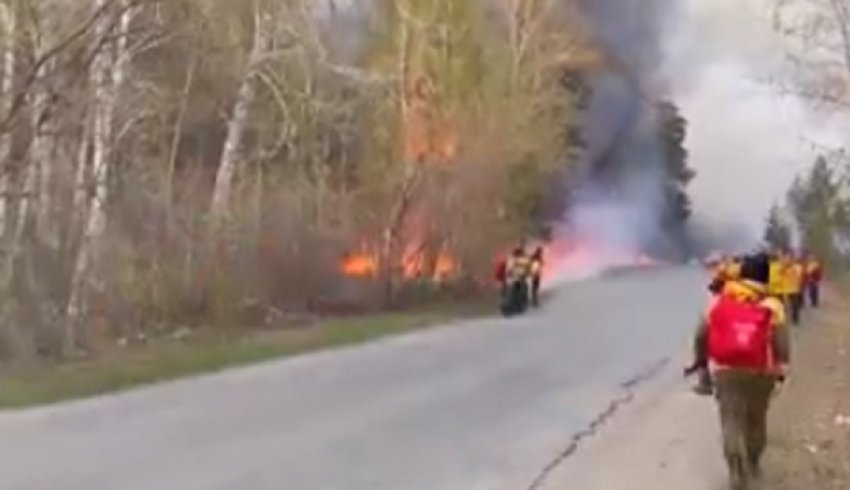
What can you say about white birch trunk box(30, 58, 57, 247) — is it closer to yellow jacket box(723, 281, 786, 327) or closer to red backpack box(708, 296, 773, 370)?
red backpack box(708, 296, 773, 370)

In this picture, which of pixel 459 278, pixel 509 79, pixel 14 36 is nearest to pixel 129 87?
pixel 14 36

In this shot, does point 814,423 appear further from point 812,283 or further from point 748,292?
point 812,283

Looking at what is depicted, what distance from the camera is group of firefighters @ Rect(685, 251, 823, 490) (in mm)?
11078

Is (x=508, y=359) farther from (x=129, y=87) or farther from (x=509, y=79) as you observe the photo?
(x=509, y=79)

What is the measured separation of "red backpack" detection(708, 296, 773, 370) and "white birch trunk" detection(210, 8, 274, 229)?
22150 millimetres

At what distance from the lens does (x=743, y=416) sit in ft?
38.6

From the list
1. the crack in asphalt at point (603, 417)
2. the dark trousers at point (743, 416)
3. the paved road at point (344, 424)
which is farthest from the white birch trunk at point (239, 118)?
the dark trousers at point (743, 416)

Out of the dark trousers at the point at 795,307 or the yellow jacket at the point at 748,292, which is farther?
the dark trousers at the point at 795,307

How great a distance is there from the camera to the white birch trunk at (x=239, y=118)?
32.7 m

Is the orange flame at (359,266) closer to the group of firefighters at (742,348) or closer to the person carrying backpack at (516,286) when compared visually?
the person carrying backpack at (516,286)

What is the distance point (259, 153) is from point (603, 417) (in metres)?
19.0

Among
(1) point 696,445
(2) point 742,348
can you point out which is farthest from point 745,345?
(1) point 696,445

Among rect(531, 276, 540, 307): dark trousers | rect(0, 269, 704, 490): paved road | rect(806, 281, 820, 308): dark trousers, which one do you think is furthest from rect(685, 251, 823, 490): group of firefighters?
rect(806, 281, 820, 308): dark trousers

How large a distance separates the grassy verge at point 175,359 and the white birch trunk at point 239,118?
2957 mm
